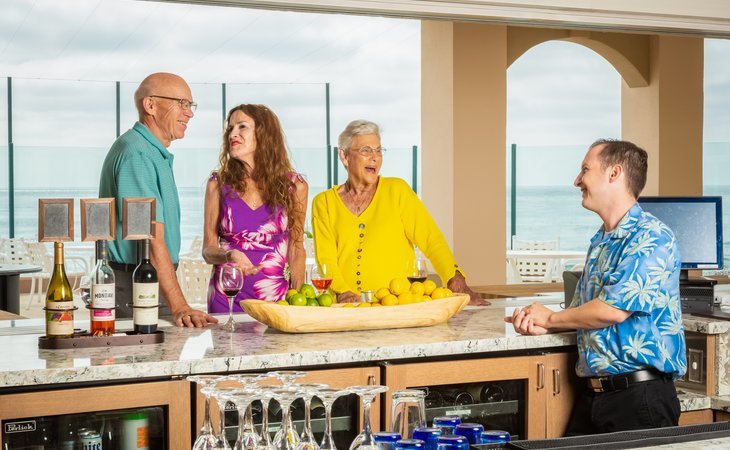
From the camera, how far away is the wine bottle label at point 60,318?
2781 mm

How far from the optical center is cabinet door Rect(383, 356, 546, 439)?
2.88 metres

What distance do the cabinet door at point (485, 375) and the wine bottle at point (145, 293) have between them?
731 millimetres

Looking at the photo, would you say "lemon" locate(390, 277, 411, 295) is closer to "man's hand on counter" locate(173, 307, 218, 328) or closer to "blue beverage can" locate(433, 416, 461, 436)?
"man's hand on counter" locate(173, 307, 218, 328)

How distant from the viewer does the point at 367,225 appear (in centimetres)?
425

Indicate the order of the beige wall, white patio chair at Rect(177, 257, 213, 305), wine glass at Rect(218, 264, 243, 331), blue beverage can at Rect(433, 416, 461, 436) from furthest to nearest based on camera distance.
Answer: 1. the beige wall
2. white patio chair at Rect(177, 257, 213, 305)
3. wine glass at Rect(218, 264, 243, 331)
4. blue beverage can at Rect(433, 416, 461, 436)

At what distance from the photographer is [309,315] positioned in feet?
9.96

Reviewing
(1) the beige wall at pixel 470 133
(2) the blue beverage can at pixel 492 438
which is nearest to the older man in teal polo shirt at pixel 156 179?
(2) the blue beverage can at pixel 492 438

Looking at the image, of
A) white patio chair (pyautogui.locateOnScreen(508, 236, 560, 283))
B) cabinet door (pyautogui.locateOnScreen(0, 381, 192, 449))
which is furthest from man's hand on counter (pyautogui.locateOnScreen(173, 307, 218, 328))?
white patio chair (pyautogui.locateOnScreen(508, 236, 560, 283))

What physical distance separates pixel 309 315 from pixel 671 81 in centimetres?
856

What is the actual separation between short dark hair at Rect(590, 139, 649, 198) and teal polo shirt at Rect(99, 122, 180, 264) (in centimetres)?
152

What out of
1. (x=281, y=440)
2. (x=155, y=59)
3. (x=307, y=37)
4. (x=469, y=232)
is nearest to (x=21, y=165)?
(x=155, y=59)

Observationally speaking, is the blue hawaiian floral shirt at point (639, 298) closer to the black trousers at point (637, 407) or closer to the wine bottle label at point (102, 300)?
the black trousers at point (637, 407)

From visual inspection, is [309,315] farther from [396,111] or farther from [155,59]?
[396,111]

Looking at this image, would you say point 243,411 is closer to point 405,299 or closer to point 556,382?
point 405,299
